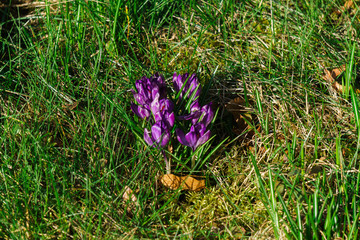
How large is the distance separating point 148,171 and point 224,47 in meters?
1.20

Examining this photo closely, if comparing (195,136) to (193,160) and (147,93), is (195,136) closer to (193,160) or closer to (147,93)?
(193,160)

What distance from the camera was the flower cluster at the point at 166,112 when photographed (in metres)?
2.17

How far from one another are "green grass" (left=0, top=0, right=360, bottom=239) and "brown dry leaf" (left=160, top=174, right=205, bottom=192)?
36 mm

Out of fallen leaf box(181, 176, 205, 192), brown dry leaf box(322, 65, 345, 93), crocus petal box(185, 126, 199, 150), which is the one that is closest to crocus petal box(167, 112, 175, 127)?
crocus petal box(185, 126, 199, 150)

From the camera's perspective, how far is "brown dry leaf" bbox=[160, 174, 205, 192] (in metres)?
2.28

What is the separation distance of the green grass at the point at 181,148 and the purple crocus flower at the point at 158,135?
Answer: 92 mm

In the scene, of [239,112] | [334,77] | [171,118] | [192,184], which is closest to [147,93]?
[171,118]

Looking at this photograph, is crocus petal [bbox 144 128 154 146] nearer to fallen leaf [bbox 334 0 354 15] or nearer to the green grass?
the green grass

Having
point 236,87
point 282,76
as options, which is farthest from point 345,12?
point 236,87

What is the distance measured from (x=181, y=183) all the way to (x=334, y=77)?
4.24 feet

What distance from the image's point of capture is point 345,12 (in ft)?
10.9

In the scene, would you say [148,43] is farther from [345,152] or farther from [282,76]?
[345,152]

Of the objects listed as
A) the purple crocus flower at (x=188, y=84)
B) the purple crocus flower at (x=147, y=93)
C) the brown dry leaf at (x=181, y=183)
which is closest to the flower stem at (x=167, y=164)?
the brown dry leaf at (x=181, y=183)

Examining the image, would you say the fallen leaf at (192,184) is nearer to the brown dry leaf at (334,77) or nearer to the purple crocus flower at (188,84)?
the purple crocus flower at (188,84)
